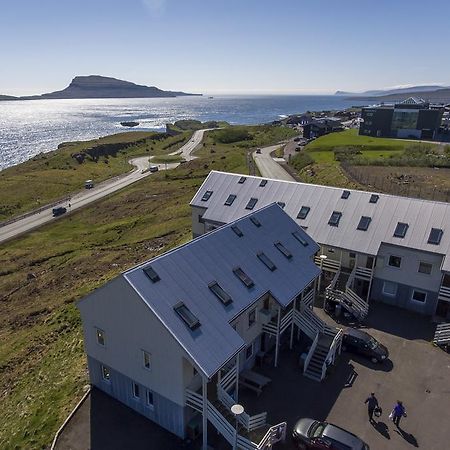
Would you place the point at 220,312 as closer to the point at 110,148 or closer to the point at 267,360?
the point at 267,360

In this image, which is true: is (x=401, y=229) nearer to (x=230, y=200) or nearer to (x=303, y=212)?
(x=303, y=212)

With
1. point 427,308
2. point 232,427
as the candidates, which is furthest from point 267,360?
point 427,308

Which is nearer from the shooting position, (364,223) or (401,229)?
(401,229)

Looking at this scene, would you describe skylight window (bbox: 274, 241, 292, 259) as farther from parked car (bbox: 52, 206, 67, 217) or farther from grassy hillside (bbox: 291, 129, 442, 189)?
parked car (bbox: 52, 206, 67, 217)

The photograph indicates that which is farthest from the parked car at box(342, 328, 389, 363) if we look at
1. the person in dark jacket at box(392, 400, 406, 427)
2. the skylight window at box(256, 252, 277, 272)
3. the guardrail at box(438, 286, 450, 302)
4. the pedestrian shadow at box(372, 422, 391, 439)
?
the skylight window at box(256, 252, 277, 272)

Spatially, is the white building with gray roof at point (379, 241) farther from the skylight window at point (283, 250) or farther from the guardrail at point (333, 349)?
the skylight window at point (283, 250)

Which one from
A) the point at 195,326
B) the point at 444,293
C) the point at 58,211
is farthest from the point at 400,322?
the point at 58,211
